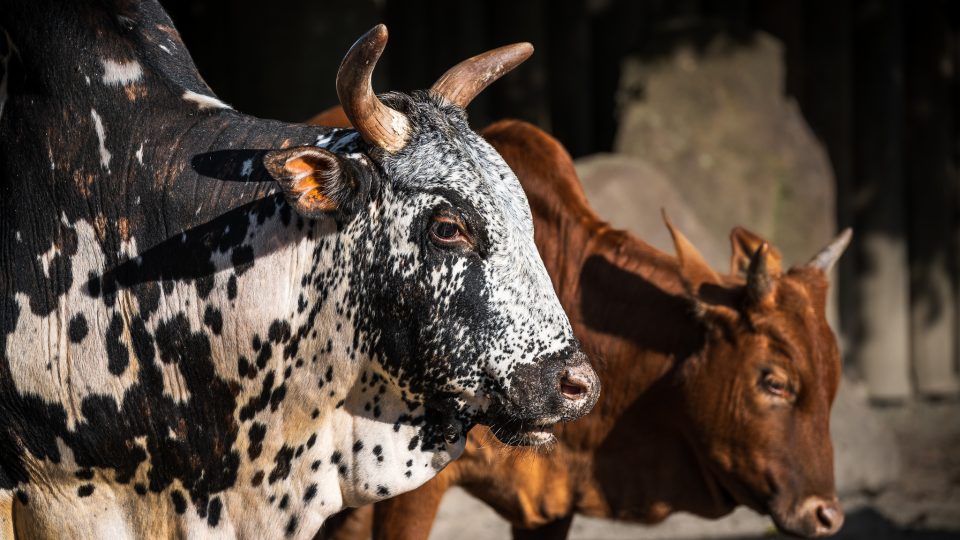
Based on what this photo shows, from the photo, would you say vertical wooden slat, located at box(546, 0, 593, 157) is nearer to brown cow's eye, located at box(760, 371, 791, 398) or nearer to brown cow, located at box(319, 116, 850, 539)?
brown cow, located at box(319, 116, 850, 539)

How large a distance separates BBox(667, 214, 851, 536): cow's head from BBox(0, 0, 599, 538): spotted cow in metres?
1.59

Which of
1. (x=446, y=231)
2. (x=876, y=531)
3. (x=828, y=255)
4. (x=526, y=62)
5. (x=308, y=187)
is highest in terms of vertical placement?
(x=308, y=187)

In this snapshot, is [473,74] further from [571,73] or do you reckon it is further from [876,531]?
[571,73]

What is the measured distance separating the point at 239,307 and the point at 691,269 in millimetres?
2114

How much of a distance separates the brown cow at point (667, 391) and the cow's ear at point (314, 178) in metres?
1.61

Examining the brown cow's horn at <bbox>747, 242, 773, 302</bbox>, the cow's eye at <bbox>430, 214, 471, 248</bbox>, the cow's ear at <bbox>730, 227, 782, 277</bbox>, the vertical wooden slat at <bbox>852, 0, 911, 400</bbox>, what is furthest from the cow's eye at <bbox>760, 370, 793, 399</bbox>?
the vertical wooden slat at <bbox>852, 0, 911, 400</bbox>

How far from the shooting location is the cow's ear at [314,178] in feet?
8.92

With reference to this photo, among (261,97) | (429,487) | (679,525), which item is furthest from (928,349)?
(429,487)

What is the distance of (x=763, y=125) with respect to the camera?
7273mm

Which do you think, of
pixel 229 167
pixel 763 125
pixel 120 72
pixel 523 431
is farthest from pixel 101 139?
pixel 763 125

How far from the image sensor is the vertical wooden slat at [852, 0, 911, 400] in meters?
8.47

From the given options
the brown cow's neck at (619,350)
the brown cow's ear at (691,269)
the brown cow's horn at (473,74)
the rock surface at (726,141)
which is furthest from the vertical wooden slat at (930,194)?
the brown cow's horn at (473,74)

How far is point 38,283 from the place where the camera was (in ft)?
9.39

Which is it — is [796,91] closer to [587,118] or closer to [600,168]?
[587,118]
